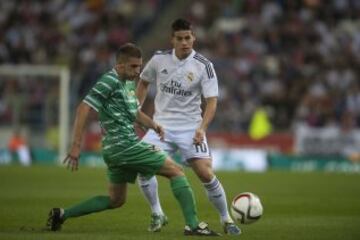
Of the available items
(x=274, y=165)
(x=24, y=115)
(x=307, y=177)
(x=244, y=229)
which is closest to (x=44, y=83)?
(x=24, y=115)

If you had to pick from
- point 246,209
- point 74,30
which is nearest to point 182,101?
point 246,209

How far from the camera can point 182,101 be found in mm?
11133

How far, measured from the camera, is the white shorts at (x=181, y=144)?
10859 mm

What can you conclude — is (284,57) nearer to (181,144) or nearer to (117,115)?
(181,144)

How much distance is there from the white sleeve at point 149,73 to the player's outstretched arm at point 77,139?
1732 mm

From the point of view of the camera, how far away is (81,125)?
31.8ft

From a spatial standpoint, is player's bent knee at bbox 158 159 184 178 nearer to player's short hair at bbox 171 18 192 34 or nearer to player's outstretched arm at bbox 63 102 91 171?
player's outstretched arm at bbox 63 102 91 171

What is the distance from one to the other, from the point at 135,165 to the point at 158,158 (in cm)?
25

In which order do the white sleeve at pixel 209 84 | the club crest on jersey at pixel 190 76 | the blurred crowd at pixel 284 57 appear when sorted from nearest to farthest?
the white sleeve at pixel 209 84 → the club crest on jersey at pixel 190 76 → the blurred crowd at pixel 284 57

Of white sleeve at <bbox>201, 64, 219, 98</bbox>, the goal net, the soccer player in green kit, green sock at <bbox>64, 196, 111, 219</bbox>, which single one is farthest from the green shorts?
the goal net

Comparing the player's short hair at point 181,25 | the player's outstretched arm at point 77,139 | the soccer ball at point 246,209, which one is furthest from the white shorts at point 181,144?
the player's outstretched arm at point 77,139

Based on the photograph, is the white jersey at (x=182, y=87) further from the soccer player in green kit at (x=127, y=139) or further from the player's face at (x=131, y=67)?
the player's face at (x=131, y=67)

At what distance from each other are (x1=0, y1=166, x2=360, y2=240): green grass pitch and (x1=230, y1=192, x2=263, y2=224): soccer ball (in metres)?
0.18

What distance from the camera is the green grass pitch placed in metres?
10.7
